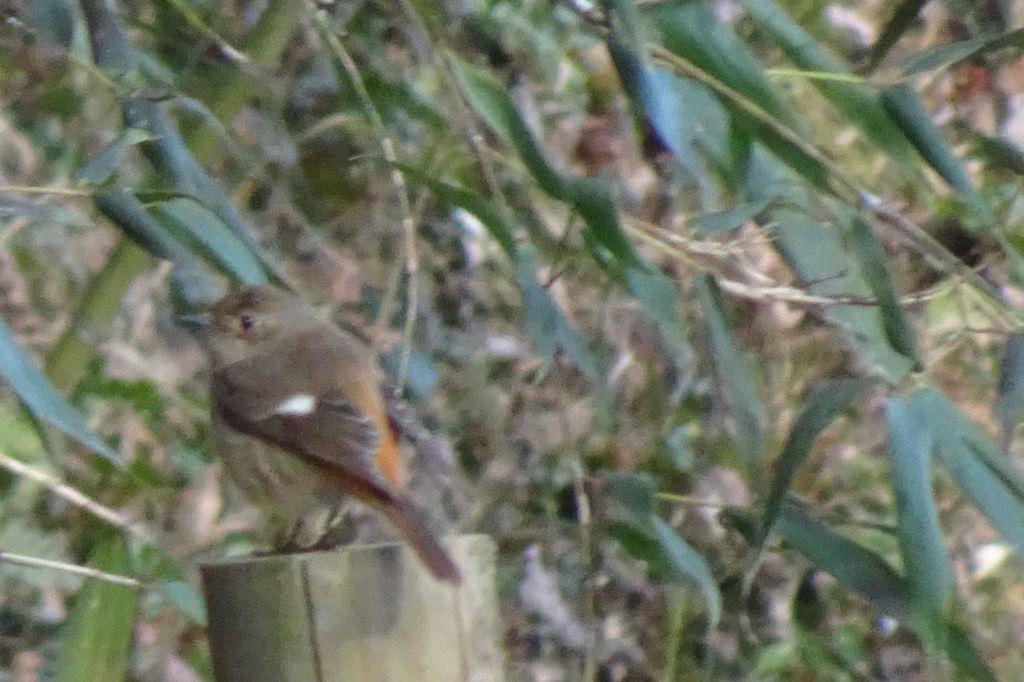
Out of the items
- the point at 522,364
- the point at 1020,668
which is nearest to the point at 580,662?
the point at 522,364

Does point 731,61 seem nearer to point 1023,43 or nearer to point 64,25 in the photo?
point 1023,43

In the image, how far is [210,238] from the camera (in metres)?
2.01

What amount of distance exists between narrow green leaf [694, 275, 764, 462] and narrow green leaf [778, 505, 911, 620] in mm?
130

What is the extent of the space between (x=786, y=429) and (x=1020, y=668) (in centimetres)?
93

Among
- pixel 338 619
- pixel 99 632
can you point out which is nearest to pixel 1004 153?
pixel 338 619

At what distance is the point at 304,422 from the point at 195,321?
512 mm

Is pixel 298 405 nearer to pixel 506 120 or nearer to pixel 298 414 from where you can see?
pixel 298 414

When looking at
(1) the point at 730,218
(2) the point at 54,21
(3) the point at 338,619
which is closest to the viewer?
(3) the point at 338,619

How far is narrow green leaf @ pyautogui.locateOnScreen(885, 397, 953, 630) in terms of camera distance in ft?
6.73

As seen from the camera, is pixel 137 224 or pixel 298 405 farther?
pixel 298 405

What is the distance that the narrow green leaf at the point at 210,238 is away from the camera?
198 cm

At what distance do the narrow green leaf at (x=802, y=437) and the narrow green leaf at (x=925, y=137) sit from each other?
333 millimetres

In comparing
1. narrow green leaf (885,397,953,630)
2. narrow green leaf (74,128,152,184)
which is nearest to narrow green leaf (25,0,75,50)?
narrow green leaf (74,128,152,184)

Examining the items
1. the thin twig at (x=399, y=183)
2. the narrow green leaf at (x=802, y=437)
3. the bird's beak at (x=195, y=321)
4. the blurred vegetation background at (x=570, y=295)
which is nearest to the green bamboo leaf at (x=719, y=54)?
the blurred vegetation background at (x=570, y=295)
